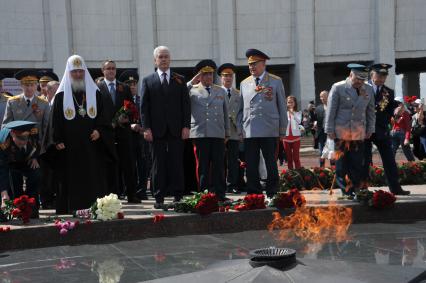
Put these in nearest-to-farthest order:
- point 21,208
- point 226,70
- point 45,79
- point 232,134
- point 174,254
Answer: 1. point 174,254
2. point 21,208
3. point 232,134
4. point 45,79
5. point 226,70

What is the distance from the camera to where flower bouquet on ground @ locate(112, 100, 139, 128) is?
321 inches

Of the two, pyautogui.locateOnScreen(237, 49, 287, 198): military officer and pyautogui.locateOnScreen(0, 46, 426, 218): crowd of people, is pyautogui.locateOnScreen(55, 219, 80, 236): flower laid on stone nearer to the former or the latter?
pyautogui.locateOnScreen(0, 46, 426, 218): crowd of people

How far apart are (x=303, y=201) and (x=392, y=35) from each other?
3033 centimetres

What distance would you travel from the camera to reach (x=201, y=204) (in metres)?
6.68

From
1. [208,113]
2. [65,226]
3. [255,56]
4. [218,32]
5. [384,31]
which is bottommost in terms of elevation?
[65,226]

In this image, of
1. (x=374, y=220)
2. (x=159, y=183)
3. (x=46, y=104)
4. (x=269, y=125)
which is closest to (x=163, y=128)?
(x=159, y=183)

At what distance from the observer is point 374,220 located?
723 centimetres

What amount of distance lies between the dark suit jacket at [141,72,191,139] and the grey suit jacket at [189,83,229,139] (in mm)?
293

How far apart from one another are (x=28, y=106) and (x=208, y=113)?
8.60ft

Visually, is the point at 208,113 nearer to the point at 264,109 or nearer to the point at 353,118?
the point at 264,109

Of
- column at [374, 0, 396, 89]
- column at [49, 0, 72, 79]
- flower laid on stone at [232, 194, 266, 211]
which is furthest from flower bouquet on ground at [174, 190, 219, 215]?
column at [374, 0, 396, 89]

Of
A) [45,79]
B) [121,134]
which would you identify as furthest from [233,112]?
[45,79]

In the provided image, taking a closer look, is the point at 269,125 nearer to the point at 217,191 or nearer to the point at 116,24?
the point at 217,191

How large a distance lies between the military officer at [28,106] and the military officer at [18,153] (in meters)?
0.76
